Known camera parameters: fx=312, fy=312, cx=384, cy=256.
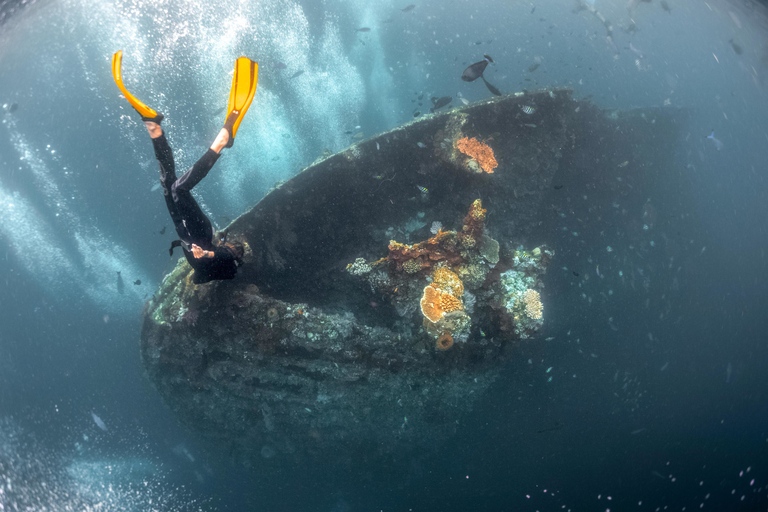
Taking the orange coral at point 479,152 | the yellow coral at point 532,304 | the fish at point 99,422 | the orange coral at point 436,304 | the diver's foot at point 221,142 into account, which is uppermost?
the diver's foot at point 221,142

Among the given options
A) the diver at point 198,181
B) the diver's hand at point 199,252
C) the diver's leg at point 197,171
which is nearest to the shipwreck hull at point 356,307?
the diver at point 198,181

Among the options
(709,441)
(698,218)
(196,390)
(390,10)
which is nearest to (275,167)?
(196,390)

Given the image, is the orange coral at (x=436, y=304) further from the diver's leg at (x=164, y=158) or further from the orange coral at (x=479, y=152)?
the diver's leg at (x=164, y=158)

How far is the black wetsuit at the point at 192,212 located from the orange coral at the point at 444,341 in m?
3.24

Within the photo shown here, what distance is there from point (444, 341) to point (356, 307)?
157cm

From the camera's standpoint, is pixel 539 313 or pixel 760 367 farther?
pixel 760 367

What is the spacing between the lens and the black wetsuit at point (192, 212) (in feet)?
12.7

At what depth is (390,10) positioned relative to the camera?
41.3 m

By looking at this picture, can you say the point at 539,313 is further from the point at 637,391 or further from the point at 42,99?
the point at 42,99

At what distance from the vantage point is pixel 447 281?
485 cm

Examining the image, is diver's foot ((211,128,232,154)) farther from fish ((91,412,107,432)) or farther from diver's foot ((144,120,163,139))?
fish ((91,412,107,432))

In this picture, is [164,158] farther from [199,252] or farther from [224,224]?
[224,224]

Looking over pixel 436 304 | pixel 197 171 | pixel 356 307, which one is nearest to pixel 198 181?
pixel 197 171

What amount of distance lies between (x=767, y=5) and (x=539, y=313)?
23082 millimetres
